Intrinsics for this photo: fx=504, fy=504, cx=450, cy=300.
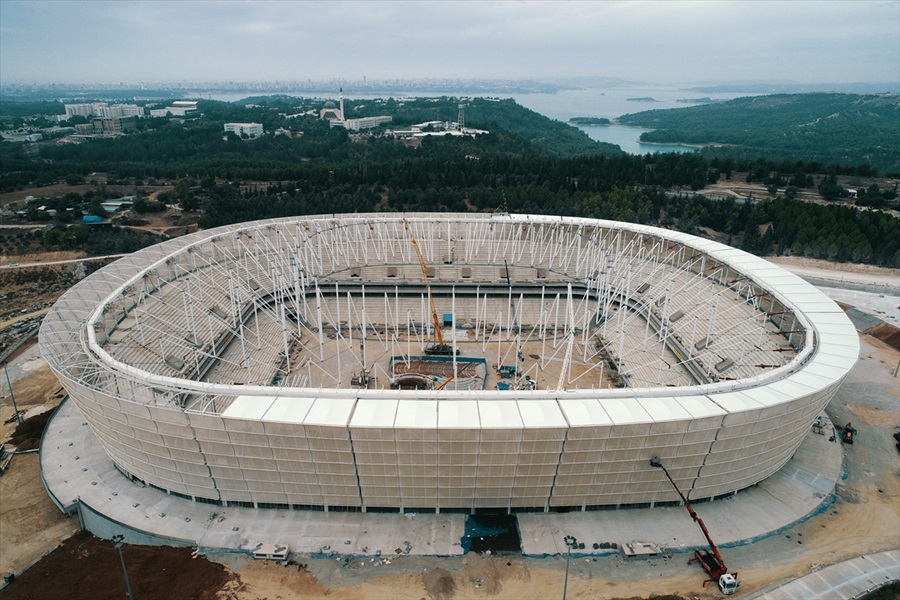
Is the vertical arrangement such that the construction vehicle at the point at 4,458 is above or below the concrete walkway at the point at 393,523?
below

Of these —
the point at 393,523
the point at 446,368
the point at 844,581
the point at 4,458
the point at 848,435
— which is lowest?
the point at 4,458

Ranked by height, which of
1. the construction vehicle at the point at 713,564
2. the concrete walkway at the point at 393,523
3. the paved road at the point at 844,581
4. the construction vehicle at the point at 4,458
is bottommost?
the construction vehicle at the point at 4,458

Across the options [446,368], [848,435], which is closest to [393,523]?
[446,368]

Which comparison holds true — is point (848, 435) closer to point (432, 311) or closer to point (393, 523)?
point (393, 523)

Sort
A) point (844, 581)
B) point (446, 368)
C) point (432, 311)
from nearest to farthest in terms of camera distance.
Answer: point (844, 581)
point (446, 368)
point (432, 311)

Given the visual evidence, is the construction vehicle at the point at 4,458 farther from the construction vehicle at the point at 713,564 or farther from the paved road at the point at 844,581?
the paved road at the point at 844,581

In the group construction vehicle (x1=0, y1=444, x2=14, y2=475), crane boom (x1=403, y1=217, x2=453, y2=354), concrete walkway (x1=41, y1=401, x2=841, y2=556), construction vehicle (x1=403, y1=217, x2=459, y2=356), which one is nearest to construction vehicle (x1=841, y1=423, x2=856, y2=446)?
concrete walkway (x1=41, y1=401, x2=841, y2=556)

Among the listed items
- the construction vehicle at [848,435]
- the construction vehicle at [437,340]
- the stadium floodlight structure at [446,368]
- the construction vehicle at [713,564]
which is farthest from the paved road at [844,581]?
the construction vehicle at [437,340]

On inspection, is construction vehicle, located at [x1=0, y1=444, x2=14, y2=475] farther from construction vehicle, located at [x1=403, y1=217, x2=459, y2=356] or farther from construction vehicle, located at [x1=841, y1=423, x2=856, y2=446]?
construction vehicle, located at [x1=841, y1=423, x2=856, y2=446]
